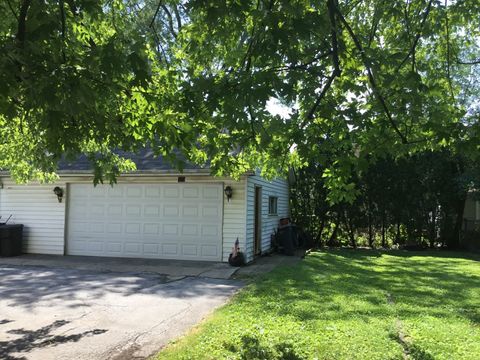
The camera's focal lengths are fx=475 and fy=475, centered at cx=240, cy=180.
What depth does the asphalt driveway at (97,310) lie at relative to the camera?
19.2 feet

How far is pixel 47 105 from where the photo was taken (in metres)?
3.41

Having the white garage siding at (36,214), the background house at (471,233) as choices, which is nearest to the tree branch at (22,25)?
the white garage siding at (36,214)

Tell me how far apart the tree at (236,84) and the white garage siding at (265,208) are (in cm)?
606

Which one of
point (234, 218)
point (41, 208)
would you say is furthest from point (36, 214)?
point (234, 218)

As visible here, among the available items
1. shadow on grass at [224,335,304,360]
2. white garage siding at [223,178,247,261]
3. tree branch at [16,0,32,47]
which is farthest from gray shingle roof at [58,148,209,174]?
tree branch at [16,0,32,47]

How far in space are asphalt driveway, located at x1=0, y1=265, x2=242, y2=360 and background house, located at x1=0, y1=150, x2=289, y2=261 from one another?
8.42 feet

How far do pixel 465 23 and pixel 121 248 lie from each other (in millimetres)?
10773

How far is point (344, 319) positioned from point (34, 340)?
14.0 ft

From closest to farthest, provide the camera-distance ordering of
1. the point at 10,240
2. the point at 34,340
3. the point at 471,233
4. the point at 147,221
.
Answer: the point at 34,340
the point at 147,221
the point at 10,240
the point at 471,233

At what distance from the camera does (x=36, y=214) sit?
1509 centimetres

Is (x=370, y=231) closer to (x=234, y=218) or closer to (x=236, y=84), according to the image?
(x=234, y=218)

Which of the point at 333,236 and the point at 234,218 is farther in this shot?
the point at 333,236

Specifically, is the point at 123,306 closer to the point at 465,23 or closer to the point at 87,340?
the point at 87,340

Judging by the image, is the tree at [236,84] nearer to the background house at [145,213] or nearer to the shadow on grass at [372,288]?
the shadow on grass at [372,288]
